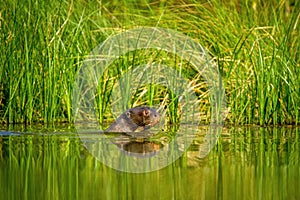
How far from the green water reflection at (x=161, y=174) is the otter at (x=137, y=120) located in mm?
490

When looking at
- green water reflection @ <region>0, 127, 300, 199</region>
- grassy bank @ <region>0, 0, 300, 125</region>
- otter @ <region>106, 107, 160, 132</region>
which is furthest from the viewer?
grassy bank @ <region>0, 0, 300, 125</region>

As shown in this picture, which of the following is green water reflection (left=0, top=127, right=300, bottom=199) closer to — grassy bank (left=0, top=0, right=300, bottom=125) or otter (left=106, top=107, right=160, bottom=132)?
otter (left=106, top=107, right=160, bottom=132)

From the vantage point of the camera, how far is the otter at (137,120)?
631 centimetres

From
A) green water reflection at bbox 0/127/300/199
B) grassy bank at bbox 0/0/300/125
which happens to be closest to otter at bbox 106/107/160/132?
green water reflection at bbox 0/127/300/199

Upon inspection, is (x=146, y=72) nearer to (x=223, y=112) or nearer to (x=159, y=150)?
(x=223, y=112)

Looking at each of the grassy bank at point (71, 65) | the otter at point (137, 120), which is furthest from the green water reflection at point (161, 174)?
the grassy bank at point (71, 65)

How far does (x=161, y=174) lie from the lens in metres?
4.58

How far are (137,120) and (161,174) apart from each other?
182cm

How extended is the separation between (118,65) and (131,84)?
28cm

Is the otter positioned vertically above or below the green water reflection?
above

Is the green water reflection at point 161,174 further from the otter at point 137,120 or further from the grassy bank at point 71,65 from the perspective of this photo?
the grassy bank at point 71,65

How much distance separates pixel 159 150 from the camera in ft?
18.2

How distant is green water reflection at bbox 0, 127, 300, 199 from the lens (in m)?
3.96

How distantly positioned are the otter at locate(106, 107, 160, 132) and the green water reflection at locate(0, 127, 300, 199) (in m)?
0.49
